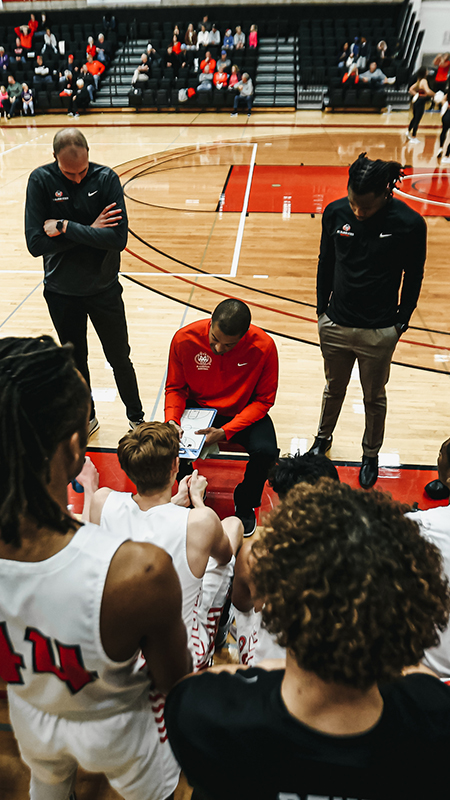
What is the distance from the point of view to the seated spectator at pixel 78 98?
16.1 meters

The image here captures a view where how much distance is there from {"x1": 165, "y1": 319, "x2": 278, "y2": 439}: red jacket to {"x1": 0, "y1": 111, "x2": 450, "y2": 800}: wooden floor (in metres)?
0.69

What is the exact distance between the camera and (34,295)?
5.78 metres

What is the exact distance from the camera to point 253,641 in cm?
183

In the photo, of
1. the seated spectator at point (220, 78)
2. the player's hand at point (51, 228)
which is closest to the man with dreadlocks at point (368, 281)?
the player's hand at point (51, 228)

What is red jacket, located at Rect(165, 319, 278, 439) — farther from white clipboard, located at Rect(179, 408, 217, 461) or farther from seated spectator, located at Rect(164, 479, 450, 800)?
seated spectator, located at Rect(164, 479, 450, 800)

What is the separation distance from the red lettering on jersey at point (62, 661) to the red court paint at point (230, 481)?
2137 millimetres

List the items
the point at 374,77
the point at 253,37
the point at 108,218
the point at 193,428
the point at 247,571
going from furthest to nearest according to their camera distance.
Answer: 1. the point at 253,37
2. the point at 374,77
3. the point at 108,218
4. the point at 193,428
5. the point at 247,571

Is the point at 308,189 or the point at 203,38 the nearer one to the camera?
the point at 308,189

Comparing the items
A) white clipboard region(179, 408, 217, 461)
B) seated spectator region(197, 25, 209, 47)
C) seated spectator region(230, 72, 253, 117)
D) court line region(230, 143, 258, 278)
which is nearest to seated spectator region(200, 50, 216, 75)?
seated spectator region(197, 25, 209, 47)

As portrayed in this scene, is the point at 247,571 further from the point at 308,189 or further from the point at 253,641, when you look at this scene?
the point at 308,189

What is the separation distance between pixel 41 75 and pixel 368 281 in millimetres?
18323

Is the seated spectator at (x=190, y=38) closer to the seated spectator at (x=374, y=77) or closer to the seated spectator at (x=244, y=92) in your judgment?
the seated spectator at (x=244, y=92)

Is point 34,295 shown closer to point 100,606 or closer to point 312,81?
point 100,606

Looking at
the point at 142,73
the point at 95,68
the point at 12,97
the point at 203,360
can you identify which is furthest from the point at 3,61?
the point at 203,360
